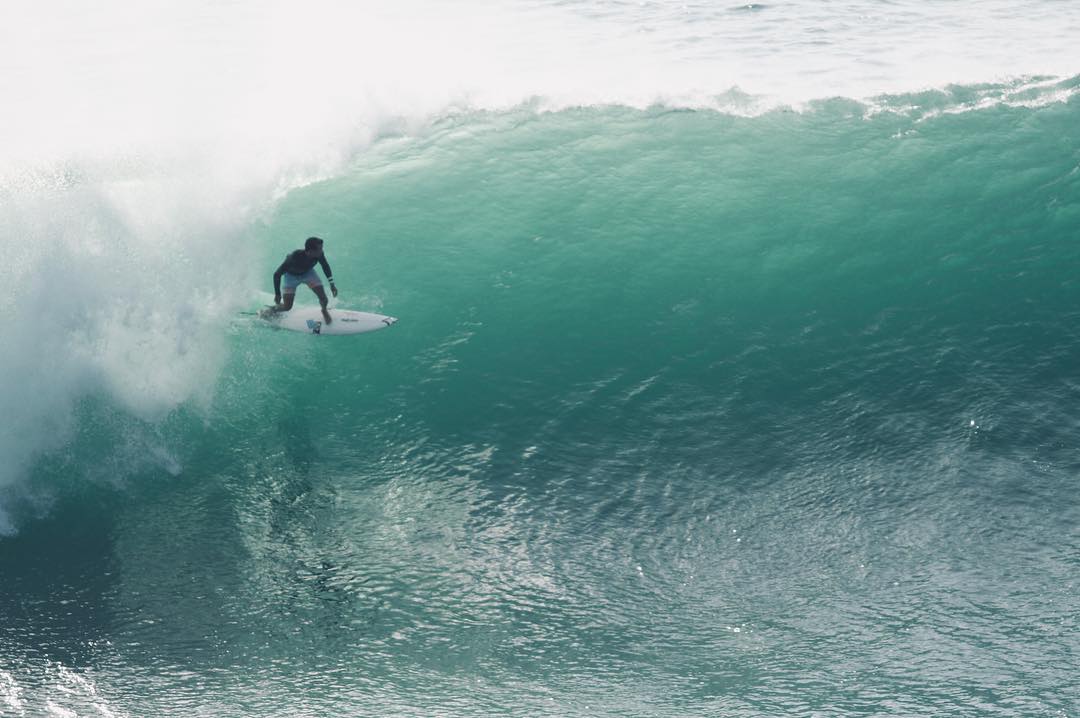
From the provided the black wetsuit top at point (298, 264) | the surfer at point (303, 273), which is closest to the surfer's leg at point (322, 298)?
the surfer at point (303, 273)

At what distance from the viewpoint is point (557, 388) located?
1539 cm

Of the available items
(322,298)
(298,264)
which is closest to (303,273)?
(298,264)

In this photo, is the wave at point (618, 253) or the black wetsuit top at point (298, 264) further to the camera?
the wave at point (618, 253)

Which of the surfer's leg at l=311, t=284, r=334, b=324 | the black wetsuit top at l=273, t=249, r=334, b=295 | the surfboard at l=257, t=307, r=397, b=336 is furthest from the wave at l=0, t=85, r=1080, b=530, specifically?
the black wetsuit top at l=273, t=249, r=334, b=295

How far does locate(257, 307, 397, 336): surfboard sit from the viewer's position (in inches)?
634

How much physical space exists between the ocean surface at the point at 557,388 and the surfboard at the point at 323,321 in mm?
453

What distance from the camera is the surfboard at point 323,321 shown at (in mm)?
16109

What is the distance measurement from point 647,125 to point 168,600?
1371 cm

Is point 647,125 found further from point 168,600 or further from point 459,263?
point 168,600

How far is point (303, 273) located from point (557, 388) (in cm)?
419

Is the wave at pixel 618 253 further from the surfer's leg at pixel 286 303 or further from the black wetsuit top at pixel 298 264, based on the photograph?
the black wetsuit top at pixel 298 264

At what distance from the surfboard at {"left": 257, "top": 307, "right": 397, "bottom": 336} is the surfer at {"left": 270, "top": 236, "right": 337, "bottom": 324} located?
0.42 ft

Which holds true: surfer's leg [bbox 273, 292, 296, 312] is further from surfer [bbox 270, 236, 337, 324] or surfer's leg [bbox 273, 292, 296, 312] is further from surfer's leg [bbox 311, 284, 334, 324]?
surfer's leg [bbox 311, 284, 334, 324]

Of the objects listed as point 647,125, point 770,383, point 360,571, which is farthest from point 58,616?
point 647,125
